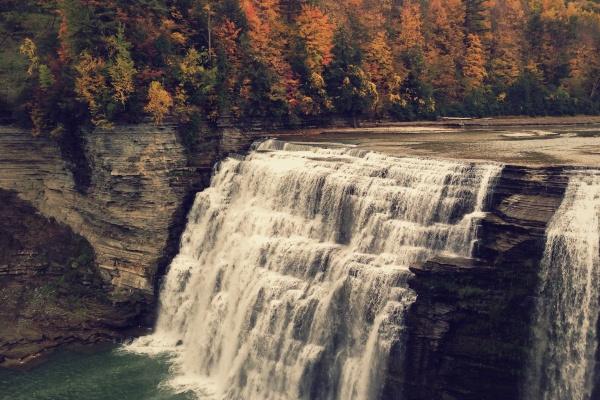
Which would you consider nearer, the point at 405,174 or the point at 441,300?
the point at 441,300

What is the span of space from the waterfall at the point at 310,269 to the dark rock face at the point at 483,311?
1154 mm

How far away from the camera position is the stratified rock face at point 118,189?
37.7 meters

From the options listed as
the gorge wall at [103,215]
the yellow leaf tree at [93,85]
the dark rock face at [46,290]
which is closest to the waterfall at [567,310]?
the gorge wall at [103,215]

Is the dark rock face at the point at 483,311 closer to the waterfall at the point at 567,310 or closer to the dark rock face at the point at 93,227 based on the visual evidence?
the waterfall at the point at 567,310

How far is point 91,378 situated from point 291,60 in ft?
102

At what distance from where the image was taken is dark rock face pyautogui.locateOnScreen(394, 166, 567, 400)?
73.7ft

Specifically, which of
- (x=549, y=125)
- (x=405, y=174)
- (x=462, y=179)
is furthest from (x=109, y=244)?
(x=549, y=125)

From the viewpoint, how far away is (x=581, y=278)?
21344 mm

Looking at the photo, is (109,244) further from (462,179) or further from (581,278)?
(581,278)

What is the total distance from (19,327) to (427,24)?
52136 millimetres

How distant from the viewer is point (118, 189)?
37.7 m

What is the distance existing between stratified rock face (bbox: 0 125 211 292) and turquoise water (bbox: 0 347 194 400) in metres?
5.33

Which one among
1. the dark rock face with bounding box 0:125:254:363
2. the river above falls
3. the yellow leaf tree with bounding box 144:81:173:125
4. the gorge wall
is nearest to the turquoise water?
the gorge wall

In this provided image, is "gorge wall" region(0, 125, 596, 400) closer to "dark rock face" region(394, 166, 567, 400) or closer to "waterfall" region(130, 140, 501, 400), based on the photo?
"waterfall" region(130, 140, 501, 400)
